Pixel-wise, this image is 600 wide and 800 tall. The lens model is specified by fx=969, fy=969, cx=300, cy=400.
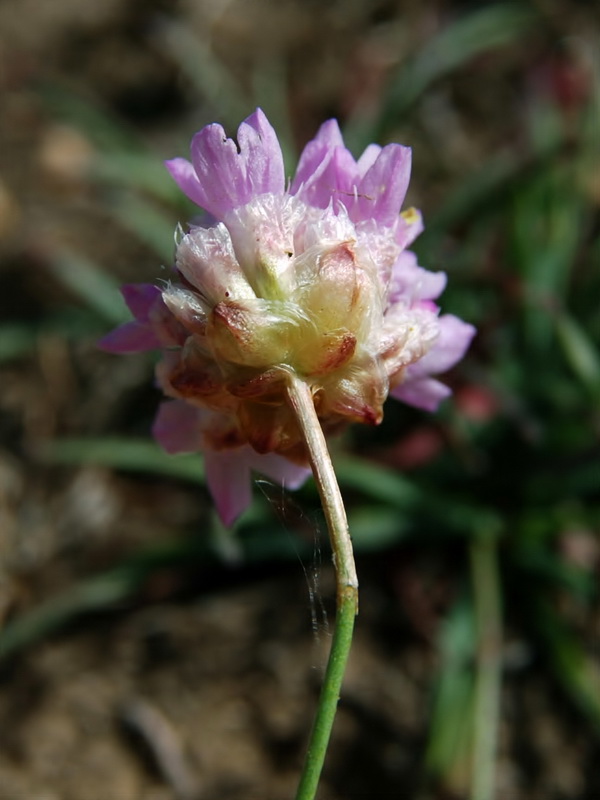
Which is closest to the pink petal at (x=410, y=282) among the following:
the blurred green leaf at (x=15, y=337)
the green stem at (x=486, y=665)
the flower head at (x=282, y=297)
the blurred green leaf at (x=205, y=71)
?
the flower head at (x=282, y=297)

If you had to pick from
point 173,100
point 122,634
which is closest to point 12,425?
point 122,634

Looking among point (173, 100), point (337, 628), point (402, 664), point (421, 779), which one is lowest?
point (421, 779)

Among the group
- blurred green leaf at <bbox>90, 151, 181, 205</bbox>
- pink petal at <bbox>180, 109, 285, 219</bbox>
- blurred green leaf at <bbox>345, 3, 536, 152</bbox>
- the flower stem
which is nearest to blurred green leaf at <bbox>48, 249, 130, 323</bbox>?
blurred green leaf at <bbox>90, 151, 181, 205</bbox>

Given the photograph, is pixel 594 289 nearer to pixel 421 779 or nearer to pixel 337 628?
pixel 421 779

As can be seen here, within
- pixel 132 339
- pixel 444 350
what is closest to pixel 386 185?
pixel 444 350

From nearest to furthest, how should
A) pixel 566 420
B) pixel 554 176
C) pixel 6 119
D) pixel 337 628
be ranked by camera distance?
pixel 337 628
pixel 566 420
pixel 554 176
pixel 6 119

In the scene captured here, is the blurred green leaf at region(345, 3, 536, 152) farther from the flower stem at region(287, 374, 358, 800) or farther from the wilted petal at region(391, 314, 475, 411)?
the flower stem at region(287, 374, 358, 800)
